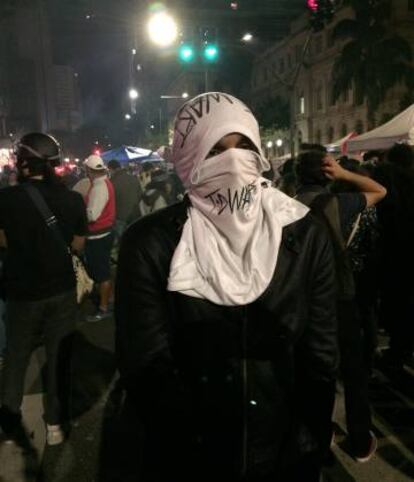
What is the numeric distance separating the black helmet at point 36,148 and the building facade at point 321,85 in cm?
3664

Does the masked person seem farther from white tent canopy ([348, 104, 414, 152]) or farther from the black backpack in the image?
white tent canopy ([348, 104, 414, 152])

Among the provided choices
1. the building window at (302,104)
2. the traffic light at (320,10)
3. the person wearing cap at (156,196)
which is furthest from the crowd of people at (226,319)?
the building window at (302,104)

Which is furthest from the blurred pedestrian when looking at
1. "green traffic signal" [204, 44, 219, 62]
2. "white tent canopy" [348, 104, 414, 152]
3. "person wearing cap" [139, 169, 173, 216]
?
"green traffic signal" [204, 44, 219, 62]

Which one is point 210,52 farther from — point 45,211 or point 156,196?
point 45,211

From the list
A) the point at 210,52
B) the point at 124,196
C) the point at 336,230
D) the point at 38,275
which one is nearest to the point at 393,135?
the point at 124,196

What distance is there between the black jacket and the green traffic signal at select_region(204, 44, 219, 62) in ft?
44.8

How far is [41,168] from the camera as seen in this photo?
3.63m

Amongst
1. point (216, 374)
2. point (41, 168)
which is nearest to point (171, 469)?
point (216, 374)

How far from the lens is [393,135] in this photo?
1041cm

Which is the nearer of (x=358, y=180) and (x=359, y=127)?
(x=358, y=180)

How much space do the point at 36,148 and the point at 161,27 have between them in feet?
33.8

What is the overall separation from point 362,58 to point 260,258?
3252 cm

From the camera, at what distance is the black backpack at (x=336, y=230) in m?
3.28

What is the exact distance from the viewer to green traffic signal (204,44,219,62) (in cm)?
1438
